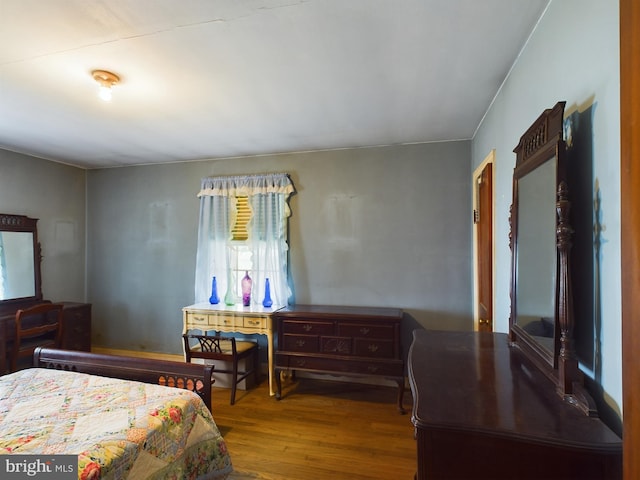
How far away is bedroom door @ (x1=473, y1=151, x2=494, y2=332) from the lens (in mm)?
2205

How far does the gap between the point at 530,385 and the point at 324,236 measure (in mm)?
2531

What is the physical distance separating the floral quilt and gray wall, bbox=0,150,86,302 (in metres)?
2.28

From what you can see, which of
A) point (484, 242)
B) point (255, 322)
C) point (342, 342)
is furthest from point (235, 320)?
point (484, 242)

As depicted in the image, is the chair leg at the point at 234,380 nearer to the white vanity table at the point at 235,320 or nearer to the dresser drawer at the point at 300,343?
the white vanity table at the point at 235,320

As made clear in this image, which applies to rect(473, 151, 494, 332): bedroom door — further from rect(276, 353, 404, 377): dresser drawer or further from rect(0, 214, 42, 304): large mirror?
rect(0, 214, 42, 304): large mirror

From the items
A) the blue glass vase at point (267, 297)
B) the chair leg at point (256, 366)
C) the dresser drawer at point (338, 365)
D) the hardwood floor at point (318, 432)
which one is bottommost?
the hardwood floor at point (318, 432)

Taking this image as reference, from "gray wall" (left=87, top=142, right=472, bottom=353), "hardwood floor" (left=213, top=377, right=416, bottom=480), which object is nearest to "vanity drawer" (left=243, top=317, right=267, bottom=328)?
"gray wall" (left=87, top=142, right=472, bottom=353)

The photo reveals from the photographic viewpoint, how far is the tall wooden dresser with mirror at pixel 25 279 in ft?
10.9

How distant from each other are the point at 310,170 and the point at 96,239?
118 inches

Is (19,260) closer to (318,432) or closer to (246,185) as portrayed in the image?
(246,185)

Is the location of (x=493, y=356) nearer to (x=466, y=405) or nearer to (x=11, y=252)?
(x=466, y=405)

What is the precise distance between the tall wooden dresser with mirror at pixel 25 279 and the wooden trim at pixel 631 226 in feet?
14.0

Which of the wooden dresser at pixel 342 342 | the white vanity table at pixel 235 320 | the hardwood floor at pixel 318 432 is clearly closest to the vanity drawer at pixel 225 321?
the white vanity table at pixel 235 320

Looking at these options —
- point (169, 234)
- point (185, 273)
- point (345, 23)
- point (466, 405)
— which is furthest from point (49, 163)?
point (466, 405)
